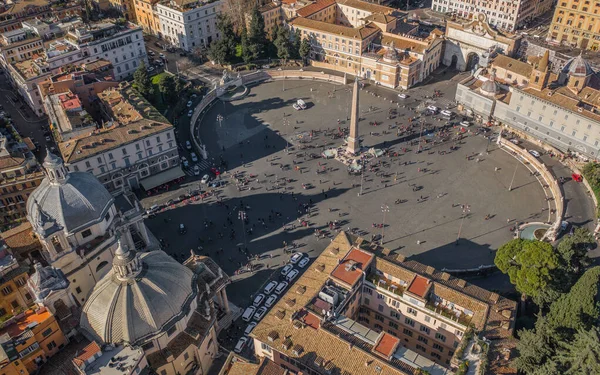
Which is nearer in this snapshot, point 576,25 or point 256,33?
point 256,33

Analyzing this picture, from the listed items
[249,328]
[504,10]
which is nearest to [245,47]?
[504,10]

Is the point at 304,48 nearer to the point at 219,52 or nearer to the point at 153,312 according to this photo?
the point at 219,52

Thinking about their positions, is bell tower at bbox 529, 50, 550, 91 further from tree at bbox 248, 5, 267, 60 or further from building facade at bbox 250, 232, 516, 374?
tree at bbox 248, 5, 267, 60

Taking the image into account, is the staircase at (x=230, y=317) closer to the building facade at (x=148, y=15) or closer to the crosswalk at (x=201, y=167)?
the crosswalk at (x=201, y=167)

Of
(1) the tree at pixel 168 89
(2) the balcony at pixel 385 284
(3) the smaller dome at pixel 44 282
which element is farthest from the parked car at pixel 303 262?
(1) the tree at pixel 168 89

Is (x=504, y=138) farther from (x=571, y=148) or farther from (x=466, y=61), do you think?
(x=466, y=61)
